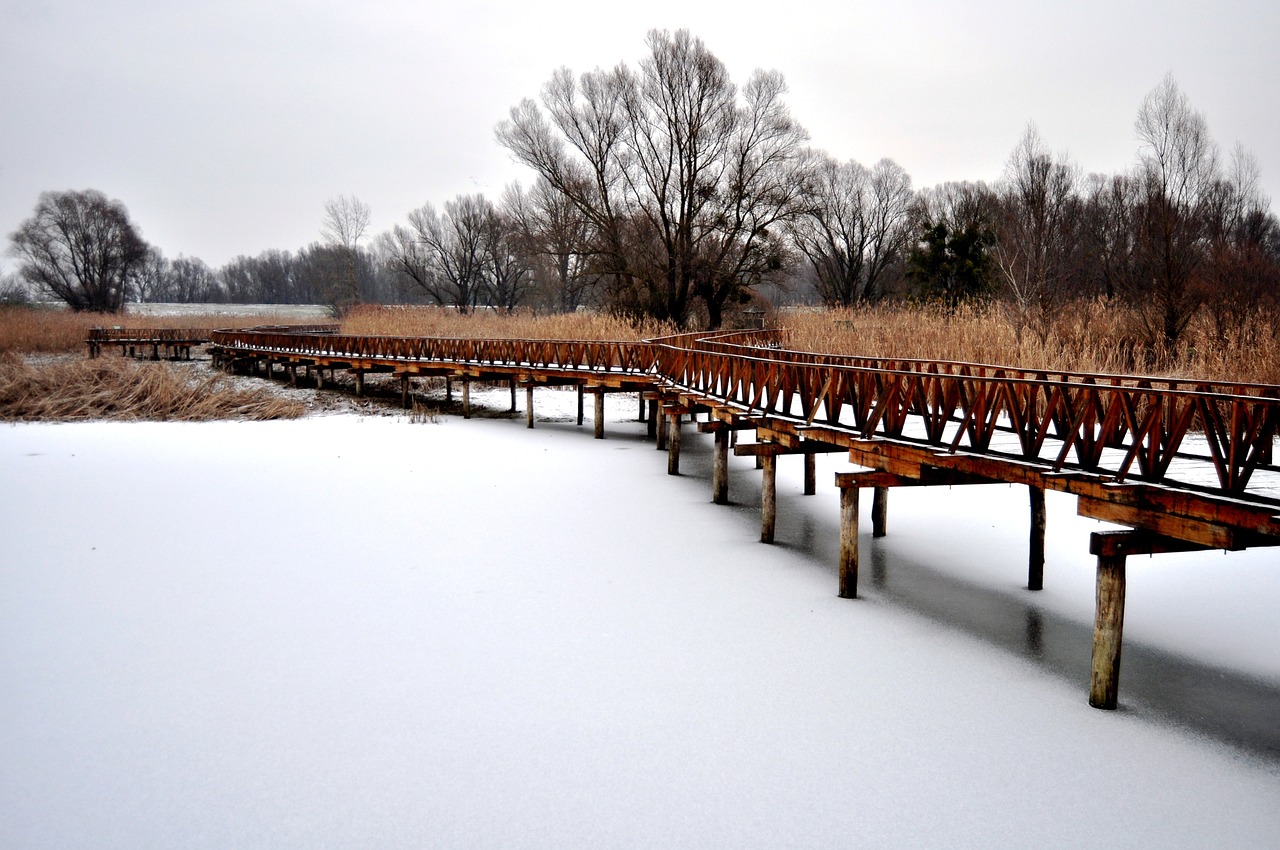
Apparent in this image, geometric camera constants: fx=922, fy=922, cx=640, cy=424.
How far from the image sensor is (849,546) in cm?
859

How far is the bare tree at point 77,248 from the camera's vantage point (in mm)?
58469

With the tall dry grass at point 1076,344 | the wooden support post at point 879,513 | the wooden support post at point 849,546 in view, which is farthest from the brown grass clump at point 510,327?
the wooden support post at point 849,546

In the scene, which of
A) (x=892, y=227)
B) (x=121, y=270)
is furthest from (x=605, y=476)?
(x=121, y=270)

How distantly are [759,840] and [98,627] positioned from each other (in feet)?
19.9

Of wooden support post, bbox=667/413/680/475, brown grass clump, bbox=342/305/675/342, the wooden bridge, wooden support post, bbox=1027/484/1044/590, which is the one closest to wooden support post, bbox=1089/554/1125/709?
the wooden bridge

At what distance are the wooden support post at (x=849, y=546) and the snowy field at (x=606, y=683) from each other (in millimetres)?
175

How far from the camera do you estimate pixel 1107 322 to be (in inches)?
698

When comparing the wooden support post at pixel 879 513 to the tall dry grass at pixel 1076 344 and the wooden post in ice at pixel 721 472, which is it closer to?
the wooden post in ice at pixel 721 472

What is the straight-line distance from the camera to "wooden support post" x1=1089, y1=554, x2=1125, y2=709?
6.05 meters

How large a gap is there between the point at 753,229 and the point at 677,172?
3.43m

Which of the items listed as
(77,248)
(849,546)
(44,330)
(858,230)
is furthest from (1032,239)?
(77,248)

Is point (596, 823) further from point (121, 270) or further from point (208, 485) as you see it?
point (121, 270)

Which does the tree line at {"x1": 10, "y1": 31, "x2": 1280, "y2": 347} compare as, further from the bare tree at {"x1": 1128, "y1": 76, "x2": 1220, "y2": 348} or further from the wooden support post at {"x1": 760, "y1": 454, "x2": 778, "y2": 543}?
the wooden support post at {"x1": 760, "y1": 454, "x2": 778, "y2": 543}

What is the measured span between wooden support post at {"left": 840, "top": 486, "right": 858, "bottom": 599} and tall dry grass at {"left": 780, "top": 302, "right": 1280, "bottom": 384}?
21.9ft
